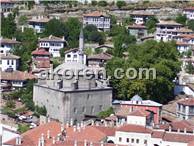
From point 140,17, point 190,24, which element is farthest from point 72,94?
point 140,17

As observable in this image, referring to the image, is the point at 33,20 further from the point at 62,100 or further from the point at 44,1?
the point at 62,100

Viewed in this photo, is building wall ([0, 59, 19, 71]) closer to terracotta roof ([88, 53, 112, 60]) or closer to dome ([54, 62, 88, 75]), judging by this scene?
terracotta roof ([88, 53, 112, 60])

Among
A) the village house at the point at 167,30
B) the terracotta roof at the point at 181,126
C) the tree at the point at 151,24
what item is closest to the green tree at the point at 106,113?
the terracotta roof at the point at 181,126

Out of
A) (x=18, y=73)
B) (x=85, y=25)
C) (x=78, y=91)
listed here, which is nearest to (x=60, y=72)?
(x=78, y=91)

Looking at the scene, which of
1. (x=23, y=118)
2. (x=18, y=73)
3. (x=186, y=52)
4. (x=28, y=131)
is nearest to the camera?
(x=28, y=131)

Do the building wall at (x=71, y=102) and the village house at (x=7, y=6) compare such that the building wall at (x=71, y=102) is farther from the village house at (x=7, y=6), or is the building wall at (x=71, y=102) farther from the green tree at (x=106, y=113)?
the village house at (x=7, y=6)

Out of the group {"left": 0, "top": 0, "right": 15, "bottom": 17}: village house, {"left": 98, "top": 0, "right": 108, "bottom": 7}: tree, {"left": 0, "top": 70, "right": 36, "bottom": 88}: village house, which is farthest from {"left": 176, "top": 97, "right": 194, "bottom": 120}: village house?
{"left": 98, "top": 0, "right": 108, "bottom": 7}: tree

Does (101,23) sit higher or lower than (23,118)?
higher
